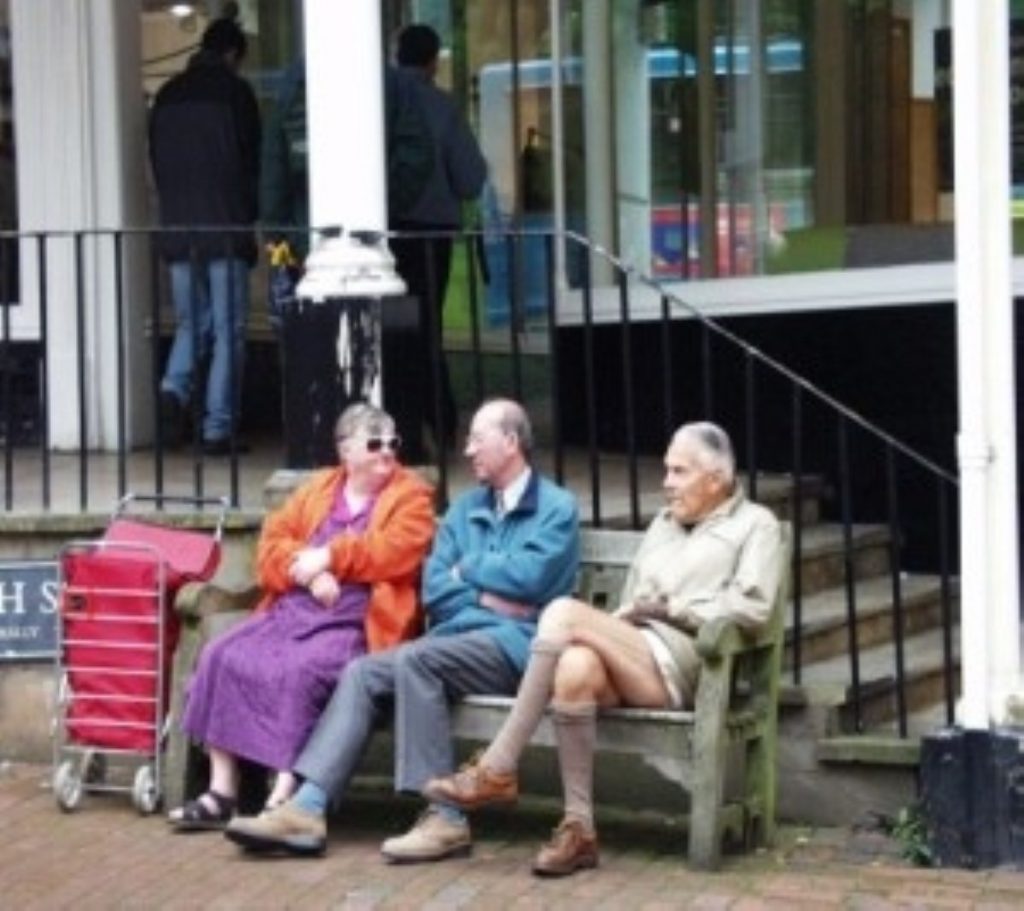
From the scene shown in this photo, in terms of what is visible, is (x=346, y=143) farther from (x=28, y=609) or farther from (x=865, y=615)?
(x=865, y=615)

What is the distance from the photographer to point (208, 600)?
7047 mm

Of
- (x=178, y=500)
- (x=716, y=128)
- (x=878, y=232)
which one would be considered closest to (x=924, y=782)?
(x=178, y=500)

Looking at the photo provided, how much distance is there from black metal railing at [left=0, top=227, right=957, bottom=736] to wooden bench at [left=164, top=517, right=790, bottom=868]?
1.48 ft

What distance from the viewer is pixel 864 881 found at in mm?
6289

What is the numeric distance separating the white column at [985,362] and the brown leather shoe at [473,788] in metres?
1.23

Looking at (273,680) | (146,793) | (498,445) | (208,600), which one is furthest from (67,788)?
(498,445)

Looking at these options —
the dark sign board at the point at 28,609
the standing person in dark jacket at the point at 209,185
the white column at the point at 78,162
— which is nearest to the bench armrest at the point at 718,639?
the dark sign board at the point at 28,609

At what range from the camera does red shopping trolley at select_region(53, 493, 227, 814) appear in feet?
23.4

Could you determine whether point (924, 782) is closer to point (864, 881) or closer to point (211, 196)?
point (864, 881)

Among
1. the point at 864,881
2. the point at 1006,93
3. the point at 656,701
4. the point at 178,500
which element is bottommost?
the point at 864,881

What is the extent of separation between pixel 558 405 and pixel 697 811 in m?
1.67

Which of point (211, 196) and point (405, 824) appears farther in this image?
point (211, 196)

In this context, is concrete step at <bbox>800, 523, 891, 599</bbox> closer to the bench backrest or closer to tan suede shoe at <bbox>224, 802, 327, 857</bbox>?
the bench backrest

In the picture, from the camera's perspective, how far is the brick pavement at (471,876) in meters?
6.11
